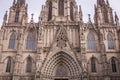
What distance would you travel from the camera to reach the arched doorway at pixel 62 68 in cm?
3284

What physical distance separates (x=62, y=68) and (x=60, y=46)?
4215 mm

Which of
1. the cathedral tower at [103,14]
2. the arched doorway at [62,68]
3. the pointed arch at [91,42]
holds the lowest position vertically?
the arched doorway at [62,68]

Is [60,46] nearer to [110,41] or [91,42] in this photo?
[91,42]

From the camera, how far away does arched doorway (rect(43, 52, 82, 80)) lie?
108 feet

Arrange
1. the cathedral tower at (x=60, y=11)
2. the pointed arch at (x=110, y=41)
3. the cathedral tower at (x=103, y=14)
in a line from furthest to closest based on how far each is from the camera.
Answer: the cathedral tower at (x=60, y=11), the cathedral tower at (x=103, y=14), the pointed arch at (x=110, y=41)

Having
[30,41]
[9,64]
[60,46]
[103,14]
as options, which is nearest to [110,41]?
[103,14]

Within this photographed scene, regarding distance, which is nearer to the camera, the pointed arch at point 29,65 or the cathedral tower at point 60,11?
the pointed arch at point 29,65

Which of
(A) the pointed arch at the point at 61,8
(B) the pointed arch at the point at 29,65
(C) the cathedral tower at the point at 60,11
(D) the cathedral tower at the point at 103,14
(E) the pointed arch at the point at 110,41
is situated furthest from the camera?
(A) the pointed arch at the point at 61,8

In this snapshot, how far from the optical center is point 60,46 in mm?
34500

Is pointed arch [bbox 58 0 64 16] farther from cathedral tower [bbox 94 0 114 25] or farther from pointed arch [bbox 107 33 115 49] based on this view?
pointed arch [bbox 107 33 115 49]

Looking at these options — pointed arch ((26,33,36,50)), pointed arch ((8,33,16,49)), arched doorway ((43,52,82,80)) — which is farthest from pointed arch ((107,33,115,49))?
pointed arch ((8,33,16,49))

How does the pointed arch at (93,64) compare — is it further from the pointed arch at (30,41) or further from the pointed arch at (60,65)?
the pointed arch at (30,41)

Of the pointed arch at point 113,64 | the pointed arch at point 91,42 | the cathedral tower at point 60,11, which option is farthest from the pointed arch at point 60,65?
the cathedral tower at point 60,11

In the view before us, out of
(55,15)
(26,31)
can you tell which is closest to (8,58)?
(26,31)
